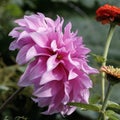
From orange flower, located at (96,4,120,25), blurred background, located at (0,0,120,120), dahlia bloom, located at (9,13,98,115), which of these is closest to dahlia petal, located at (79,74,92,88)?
dahlia bloom, located at (9,13,98,115)

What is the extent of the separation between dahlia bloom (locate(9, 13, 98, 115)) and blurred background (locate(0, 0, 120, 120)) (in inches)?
33.5

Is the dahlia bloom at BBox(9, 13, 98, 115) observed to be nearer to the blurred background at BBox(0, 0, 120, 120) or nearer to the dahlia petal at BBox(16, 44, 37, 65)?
the dahlia petal at BBox(16, 44, 37, 65)

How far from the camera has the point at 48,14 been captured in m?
2.77

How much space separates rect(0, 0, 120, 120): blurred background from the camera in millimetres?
1889

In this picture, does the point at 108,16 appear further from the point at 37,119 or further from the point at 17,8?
the point at 17,8

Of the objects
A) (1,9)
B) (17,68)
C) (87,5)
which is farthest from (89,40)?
(17,68)

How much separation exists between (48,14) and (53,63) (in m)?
2.00

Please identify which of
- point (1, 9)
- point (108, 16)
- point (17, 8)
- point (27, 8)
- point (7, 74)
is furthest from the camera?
point (27, 8)

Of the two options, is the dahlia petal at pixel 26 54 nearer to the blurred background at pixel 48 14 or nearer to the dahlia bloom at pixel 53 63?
the dahlia bloom at pixel 53 63

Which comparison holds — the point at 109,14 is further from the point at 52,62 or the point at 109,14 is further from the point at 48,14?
the point at 48,14

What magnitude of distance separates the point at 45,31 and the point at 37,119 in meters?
0.93

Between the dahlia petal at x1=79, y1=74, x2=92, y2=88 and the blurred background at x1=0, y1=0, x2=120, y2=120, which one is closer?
the dahlia petal at x1=79, y1=74, x2=92, y2=88

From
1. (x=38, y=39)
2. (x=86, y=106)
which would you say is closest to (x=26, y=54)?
(x=38, y=39)

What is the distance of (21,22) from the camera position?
852mm
